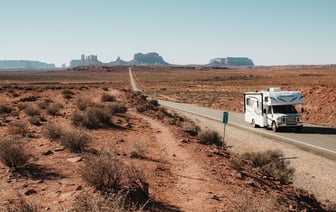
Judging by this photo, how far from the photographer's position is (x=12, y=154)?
9023 mm

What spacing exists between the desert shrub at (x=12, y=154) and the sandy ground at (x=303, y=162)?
9875 millimetres

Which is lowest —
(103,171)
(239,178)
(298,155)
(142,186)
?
(298,155)

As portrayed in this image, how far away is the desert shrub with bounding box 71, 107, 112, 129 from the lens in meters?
16.7

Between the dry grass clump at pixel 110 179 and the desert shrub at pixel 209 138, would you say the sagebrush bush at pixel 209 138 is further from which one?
the dry grass clump at pixel 110 179

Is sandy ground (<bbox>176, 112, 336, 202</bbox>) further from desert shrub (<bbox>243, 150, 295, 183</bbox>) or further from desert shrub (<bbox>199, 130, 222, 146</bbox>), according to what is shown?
desert shrub (<bbox>199, 130, 222, 146</bbox>)

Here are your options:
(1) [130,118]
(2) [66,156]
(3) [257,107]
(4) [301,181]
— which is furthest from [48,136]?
(3) [257,107]

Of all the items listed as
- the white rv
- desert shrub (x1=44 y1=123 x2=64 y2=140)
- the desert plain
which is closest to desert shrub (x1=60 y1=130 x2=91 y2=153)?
the desert plain

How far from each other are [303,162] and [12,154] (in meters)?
12.8

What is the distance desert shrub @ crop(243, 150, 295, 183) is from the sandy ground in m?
0.55


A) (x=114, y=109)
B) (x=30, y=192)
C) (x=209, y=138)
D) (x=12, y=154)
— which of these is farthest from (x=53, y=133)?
(x=114, y=109)

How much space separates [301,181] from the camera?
12602 millimetres

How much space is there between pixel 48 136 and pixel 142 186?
686 centimetres

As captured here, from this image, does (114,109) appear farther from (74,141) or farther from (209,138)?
(74,141)

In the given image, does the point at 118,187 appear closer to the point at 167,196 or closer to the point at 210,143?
the point at 167,196
